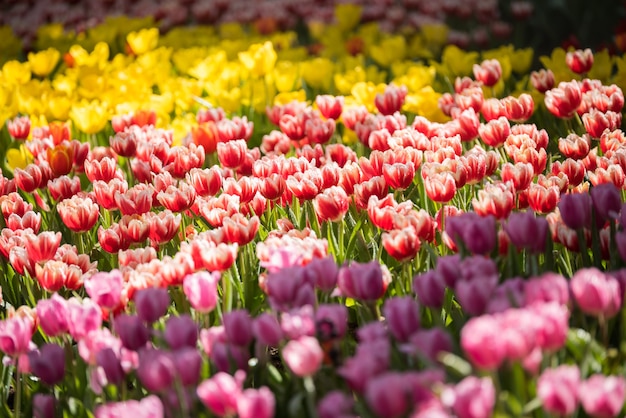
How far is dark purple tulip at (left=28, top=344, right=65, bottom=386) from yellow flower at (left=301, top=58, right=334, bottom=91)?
9.02ft

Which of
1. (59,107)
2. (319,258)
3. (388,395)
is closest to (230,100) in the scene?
(59,107)

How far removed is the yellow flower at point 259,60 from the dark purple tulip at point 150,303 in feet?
8.28

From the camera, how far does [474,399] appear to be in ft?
4.03

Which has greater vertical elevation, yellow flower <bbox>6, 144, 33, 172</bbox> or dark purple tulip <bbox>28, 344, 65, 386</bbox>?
dark purple tulip <bbox>28, 344, 65, 386</bbox>

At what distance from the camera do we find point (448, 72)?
14.3 feet

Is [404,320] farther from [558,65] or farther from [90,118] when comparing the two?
[558,65]

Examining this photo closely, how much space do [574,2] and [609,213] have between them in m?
4.84

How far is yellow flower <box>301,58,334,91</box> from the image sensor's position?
14.0 ft

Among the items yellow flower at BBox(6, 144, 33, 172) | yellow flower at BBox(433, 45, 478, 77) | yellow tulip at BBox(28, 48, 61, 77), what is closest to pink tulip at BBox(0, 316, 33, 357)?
yellow flower at BBox(6, 144, 33, 172)

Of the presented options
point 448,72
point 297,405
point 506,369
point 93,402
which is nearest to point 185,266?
point 93,402

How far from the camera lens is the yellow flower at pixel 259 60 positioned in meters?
4.15

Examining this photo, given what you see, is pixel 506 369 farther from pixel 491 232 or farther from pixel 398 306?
pixel 491 232

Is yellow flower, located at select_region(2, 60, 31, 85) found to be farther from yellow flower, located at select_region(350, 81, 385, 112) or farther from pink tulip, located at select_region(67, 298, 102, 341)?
pink tulip, located at select_region(67, 298, 102, 341)

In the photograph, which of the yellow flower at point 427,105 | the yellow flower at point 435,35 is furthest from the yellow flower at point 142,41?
the yellow flower at point 427,105
